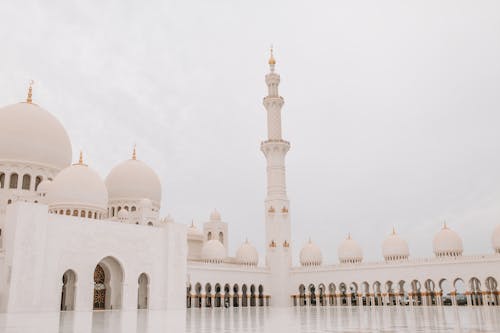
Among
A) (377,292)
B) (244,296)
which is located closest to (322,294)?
(377,292)

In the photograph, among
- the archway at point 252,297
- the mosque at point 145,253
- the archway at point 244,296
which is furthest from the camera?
the archway at point 252,297

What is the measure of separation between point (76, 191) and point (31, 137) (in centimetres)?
569

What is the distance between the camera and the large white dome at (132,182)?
112ft

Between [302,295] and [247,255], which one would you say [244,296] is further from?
[302,295]

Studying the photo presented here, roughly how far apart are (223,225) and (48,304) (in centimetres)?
2257

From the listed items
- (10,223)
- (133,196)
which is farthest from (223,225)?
(10,223)

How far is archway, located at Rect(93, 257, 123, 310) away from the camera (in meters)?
26.7

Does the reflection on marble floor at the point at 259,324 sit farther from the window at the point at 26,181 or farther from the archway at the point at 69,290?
the window at the point at 26,181

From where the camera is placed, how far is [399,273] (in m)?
35.2

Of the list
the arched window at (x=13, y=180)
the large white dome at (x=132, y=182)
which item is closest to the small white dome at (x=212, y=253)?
the large white dome at (x=132, y=182)

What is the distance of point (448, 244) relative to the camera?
3412 cm

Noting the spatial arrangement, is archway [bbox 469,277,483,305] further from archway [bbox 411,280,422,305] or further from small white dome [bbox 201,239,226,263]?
small white dome [bbox 201,239,226,263]

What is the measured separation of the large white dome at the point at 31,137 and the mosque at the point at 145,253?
0.06 metres

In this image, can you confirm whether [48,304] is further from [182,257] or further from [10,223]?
[182,257]
